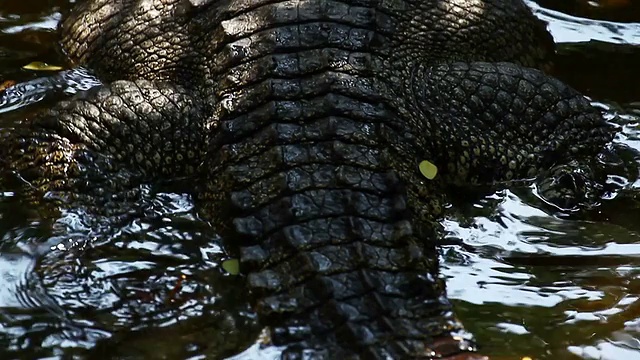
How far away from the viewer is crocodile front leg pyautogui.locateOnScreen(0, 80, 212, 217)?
4023mm

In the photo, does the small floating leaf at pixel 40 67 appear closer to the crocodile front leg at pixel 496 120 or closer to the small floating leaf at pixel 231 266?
the small floating leaf at pixel 231 266

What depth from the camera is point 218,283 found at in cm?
364

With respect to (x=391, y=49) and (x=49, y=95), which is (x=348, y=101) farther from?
(x=49, y=95)

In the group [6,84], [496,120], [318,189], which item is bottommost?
[318,189]

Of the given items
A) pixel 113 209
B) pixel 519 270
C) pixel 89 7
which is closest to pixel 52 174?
pixel 113 209

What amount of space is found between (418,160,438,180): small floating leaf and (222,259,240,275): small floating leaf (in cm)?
91

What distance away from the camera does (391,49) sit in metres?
4.19

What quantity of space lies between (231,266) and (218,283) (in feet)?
0.34

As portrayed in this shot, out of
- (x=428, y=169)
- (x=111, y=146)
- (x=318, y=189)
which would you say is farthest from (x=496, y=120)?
(x=111, y=146)

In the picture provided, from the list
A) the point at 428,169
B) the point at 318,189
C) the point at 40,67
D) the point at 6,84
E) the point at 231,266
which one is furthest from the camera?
the point at 40,67

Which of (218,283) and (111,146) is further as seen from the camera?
(111,146)

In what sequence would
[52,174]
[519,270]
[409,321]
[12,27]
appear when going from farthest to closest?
[12,27] → [52,174] → [519,270] → [409,321]

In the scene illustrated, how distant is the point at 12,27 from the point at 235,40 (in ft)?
6.91

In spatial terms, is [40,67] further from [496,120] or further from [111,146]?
[496,120]
